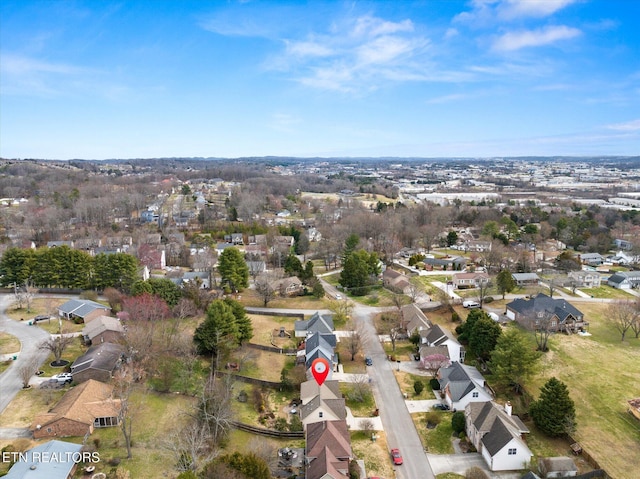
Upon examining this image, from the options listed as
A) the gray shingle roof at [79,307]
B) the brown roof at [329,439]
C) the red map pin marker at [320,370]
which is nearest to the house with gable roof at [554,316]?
the red map pin marker at [320,370]

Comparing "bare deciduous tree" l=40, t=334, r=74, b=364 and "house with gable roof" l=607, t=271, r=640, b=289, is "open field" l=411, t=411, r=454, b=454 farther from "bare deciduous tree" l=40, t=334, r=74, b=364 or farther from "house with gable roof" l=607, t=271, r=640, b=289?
"house with gable roof" l=607, t=271, r=640, b=289

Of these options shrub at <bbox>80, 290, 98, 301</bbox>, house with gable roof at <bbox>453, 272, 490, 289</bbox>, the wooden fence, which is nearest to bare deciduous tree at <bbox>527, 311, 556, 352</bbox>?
house with gable roof at <bbox>453, 272, 490, 289</bbox>

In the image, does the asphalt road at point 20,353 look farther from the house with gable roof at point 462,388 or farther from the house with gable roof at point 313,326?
the house with gable roof at point 462,388

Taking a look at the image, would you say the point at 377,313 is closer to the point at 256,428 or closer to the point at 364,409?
the point at 364,409

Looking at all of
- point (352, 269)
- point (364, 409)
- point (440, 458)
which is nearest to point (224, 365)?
point (364, 409)

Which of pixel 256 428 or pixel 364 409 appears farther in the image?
pixel 364 409
